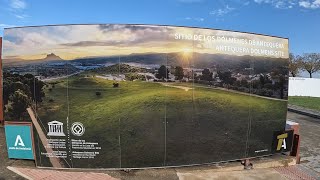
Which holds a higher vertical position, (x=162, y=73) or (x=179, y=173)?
(x=162, y=73)

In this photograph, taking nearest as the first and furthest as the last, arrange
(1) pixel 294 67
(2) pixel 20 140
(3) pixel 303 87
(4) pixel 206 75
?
1. (2) pixel 20 140
2. (4) pixel 206 75
3. (3) pixel 303 87
4. (1) pixel 294 67

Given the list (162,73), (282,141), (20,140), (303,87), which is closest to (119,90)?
(162,73)

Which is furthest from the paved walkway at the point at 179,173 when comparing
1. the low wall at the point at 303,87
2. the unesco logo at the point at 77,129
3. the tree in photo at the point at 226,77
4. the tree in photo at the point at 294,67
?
the tree in photo at the point at 294,67

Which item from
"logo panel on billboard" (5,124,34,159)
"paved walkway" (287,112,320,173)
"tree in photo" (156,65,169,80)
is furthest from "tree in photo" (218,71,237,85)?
"logo panel on billboard" (5,124,34,159)

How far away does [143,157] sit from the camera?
26.6 feet

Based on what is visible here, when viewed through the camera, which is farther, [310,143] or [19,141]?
[310,143]

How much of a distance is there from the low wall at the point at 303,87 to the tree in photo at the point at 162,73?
111ft

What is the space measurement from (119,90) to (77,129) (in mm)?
1320

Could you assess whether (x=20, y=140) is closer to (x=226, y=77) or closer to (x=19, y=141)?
(x=19, y=141)

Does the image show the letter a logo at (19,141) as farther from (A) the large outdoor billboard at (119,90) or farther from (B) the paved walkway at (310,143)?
(B) the paved walkway at (310,143)

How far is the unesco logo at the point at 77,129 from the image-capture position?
782cm

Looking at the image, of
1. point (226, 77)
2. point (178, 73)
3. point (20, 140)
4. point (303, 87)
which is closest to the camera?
point (178, 73)

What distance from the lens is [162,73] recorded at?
790 cm

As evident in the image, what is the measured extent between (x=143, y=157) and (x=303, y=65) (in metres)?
51.7
